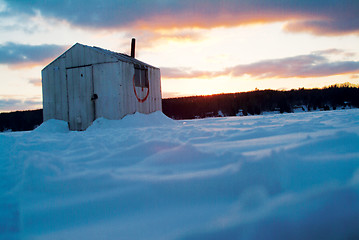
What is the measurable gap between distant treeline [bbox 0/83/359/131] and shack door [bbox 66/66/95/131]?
10.5 meters

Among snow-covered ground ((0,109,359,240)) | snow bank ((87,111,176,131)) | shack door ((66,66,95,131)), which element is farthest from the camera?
shack door ((66,66,95,131))

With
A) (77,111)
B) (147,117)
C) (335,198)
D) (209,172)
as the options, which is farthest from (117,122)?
(335,198)

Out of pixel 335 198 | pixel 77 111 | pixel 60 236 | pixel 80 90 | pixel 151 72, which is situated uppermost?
pixel 151 72

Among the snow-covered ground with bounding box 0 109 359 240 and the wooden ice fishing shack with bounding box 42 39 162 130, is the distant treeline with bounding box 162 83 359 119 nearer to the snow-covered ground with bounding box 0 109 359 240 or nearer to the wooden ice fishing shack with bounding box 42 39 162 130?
the wooden ice fishing shack with bounding box 42 39 162 130

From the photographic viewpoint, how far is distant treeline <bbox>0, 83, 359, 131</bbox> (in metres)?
15.9

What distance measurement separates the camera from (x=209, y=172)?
4.52 feet

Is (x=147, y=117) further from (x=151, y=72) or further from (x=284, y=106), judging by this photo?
(x=284, y=106)

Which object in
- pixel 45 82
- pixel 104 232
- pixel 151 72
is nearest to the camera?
pixel 104 232

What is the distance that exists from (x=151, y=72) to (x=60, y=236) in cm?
803

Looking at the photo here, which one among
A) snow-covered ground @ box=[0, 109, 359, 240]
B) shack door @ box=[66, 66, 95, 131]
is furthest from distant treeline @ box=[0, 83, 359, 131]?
snow-covered ground @ box=[0, 109, 359, 240]

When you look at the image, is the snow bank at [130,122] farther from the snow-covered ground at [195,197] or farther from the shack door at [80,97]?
the snow-covered ground at [195,197]

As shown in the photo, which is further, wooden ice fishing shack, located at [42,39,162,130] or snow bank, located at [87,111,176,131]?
wooden ice fishing shack, located at [42,39,162,130]

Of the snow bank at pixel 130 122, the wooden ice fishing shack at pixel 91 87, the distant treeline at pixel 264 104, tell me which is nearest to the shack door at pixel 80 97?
the wooden ice fishing shack at pixel 91 87

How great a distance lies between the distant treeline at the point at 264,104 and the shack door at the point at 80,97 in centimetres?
1051
